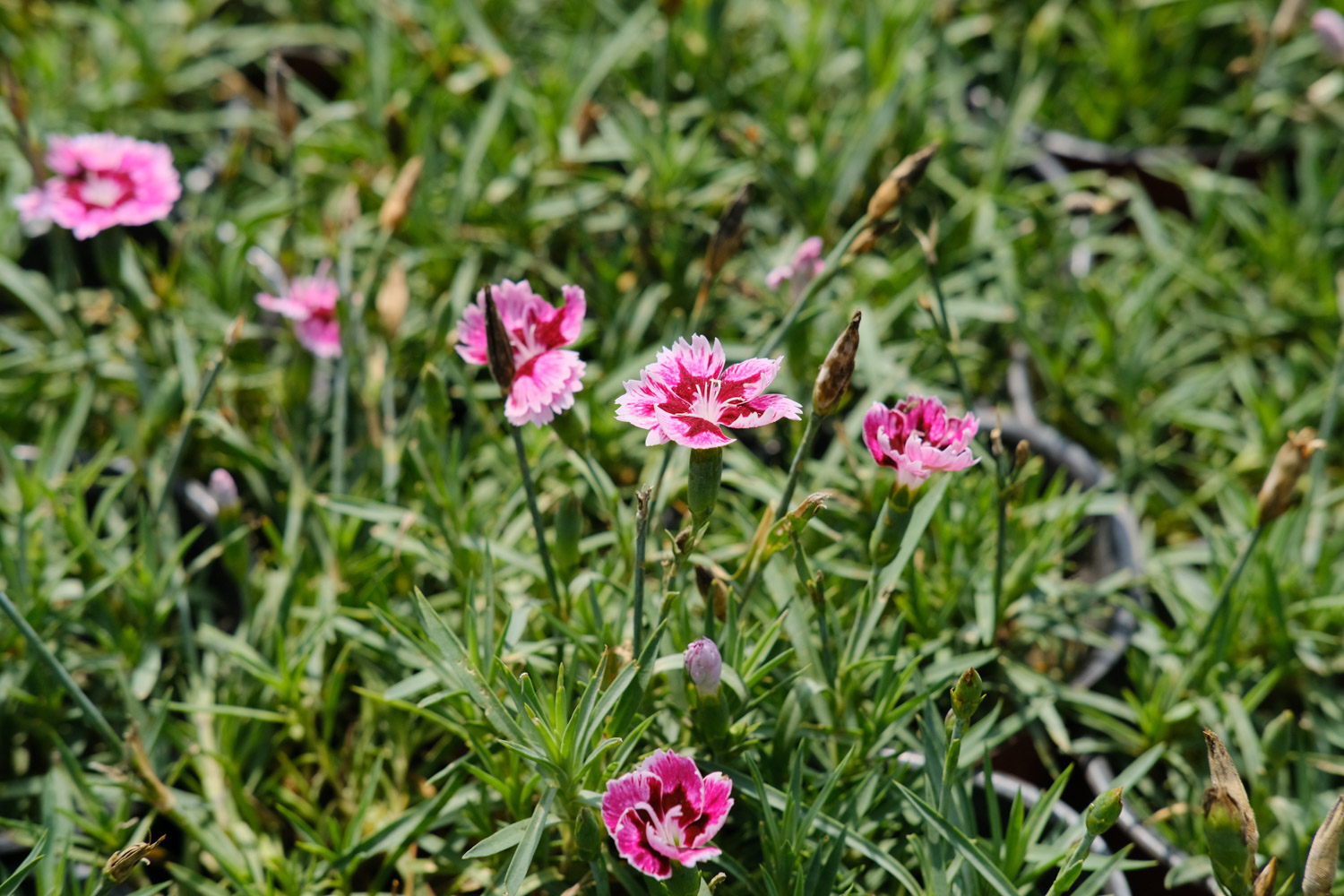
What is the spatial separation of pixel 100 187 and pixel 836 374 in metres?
1.19

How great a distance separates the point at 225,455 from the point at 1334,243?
2.05 meters

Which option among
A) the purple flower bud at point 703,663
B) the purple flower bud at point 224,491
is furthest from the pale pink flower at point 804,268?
the purple flower bud at point 224,491

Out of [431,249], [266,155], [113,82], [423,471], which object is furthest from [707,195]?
[113,82]

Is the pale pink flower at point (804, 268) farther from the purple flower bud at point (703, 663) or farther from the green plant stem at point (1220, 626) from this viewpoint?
the green plant stem at point (1220, 626)

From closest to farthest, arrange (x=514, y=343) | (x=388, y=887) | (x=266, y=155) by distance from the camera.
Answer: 1. (x=514, y=343)
2. (x=388, y=887)
3. (x=266, y=155)

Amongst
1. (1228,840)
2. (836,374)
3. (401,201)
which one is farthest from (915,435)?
(401,201)

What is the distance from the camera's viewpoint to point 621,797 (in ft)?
3.01

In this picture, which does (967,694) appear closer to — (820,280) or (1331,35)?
(820,280)

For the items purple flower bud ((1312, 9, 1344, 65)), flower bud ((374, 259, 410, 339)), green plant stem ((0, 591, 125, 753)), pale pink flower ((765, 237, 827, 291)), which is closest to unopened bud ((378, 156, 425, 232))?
flower bud ((374, 259, 410, 339))

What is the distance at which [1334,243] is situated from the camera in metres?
2.02

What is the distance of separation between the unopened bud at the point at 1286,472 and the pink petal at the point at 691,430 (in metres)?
0.67

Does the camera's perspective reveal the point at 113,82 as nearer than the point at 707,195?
No

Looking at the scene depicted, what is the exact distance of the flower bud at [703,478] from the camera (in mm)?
965

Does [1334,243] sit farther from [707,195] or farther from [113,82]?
[113,82]
